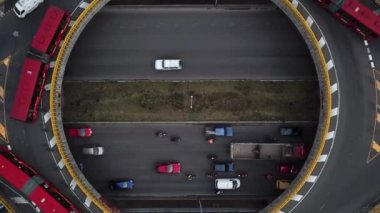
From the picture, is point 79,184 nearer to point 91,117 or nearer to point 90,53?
point 91,117

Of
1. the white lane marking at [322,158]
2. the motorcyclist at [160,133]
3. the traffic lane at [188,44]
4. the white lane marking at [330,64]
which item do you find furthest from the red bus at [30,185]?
the white lane marking at [330,64]

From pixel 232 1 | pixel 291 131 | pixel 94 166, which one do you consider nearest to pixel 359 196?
pixel 291 131

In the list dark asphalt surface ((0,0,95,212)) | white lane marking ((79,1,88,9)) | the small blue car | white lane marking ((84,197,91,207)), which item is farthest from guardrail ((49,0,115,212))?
the small blue car

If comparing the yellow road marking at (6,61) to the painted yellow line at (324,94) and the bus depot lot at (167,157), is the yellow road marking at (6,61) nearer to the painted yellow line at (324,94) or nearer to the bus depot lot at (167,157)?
the bus depot lot at (167,157)

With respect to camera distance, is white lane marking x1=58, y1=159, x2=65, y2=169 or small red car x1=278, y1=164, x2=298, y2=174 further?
small red car x1=278, y1=164, x2=298, y2=174

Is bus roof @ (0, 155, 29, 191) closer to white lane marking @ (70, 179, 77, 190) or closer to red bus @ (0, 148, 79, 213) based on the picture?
red bus @ (0, 148, 79, 213)
